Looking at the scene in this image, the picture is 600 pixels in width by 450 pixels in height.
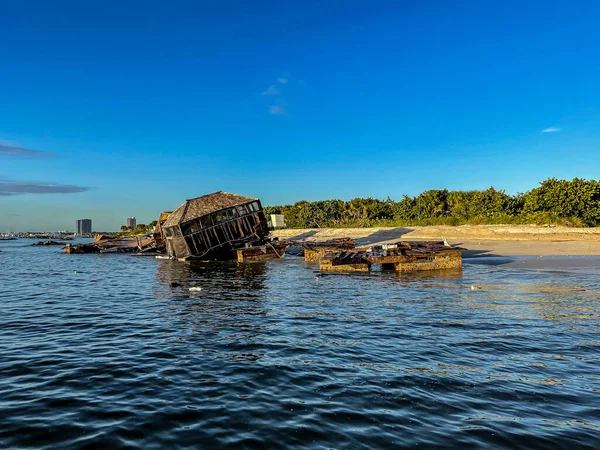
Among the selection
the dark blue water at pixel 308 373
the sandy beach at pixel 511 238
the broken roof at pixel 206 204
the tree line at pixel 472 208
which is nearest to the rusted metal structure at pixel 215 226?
the broken roof at pixel 206 204

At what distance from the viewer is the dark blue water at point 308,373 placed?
5672mm

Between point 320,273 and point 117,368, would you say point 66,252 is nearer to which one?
point 320,273

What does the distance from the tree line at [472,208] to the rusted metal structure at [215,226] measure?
3476cm

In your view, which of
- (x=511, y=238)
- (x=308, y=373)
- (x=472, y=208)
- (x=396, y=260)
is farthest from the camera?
(x=472, y=208)

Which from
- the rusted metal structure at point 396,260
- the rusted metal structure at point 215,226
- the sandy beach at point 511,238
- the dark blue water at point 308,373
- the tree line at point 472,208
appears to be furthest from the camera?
the tree line at point 472,208

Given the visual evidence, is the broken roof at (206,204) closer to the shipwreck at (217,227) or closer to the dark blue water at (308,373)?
the shipwreck at (217,227)

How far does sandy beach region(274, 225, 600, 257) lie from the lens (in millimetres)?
34375

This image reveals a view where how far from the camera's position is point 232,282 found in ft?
78.5

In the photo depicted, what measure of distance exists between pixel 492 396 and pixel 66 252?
72.2 meters

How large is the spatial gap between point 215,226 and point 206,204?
2511 millimetres

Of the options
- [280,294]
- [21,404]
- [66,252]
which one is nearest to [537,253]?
[280,294]

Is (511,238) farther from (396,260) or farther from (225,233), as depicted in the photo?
(225,233)

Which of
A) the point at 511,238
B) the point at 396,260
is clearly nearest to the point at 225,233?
the point at 396,260

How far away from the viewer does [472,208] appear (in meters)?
72.2
